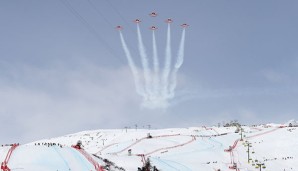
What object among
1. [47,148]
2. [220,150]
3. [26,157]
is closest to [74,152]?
[47,148]

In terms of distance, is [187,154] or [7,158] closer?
[7,158]

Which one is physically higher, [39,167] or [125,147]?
[125,147]

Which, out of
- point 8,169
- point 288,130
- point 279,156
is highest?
point 288,130

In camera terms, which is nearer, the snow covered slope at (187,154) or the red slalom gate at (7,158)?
the red slalom gate at (7,158)

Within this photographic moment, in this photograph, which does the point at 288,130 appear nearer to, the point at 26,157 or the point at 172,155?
the point at 172,155

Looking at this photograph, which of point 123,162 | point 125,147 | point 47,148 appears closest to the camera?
point 47,148

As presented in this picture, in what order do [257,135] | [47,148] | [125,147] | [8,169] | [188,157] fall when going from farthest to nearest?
[257,135], [125,147], [188,157], [47,148], [8,169]

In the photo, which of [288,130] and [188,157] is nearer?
[188,157]

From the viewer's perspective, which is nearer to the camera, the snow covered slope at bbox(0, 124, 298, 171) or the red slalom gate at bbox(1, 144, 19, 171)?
the red slalom gate at bbox(1, 144, 19, 171)

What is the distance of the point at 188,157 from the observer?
4690 inches

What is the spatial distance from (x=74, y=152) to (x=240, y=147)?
71.9 metres

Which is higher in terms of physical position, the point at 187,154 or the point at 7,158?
the point at 187,154

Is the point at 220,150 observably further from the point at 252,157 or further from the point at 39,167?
the point at 39,167

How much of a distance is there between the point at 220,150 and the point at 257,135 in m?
32.5
